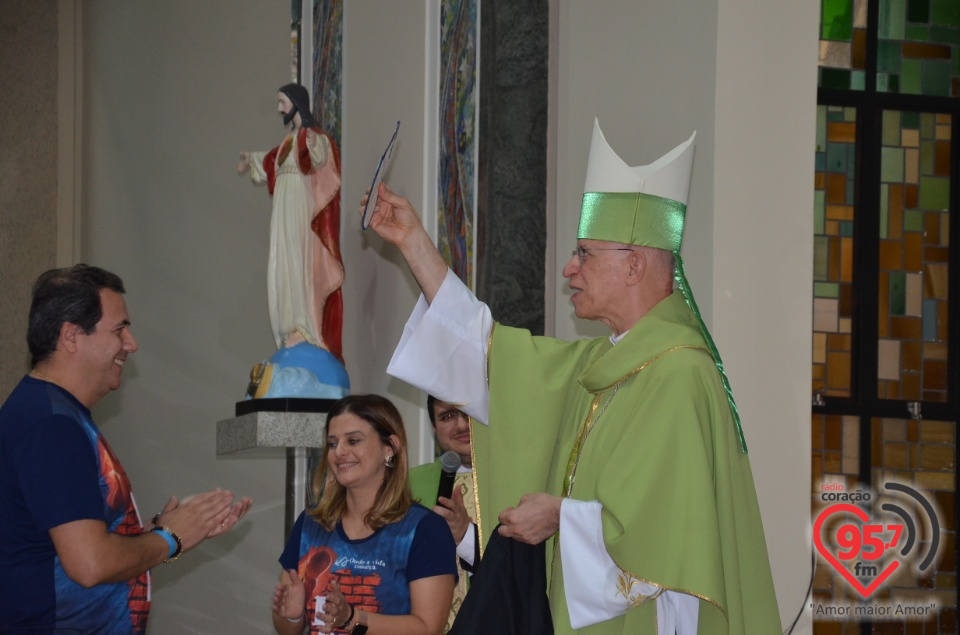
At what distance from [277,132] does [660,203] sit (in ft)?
18.6

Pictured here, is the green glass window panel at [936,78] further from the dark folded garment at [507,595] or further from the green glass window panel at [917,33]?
the dark folded garment at [507,595]

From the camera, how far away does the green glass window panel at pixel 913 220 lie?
7.05 meters

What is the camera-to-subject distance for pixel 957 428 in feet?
22.7

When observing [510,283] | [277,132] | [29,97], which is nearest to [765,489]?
[510,283]

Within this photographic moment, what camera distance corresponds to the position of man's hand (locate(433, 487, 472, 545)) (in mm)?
3973

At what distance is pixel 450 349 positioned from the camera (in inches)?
140

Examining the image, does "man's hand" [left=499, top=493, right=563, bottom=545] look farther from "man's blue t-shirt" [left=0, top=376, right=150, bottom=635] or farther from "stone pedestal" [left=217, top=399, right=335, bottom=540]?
"stone pedestal" [left=217, top=399, right=335, bottom=540]

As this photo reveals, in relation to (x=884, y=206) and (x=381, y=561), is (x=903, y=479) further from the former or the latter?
(x=381, y=561)

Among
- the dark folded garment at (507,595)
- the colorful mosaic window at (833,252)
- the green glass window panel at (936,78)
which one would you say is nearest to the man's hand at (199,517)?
the dark folded garment at (507,595)

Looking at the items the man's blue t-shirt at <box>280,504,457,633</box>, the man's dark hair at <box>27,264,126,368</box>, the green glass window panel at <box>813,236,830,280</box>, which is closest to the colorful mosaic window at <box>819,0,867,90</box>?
the green glass window panel at <box>813,236,830,280</box>

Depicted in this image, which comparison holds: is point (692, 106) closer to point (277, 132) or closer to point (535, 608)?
point (535, 608)

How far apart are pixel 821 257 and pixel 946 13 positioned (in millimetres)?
1597

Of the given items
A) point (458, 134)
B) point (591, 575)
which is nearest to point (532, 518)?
point (591, 575)

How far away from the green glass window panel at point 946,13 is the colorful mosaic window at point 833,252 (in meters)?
0.83
